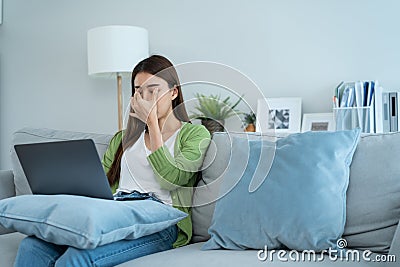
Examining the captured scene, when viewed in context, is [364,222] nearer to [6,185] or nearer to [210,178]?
[210,178]

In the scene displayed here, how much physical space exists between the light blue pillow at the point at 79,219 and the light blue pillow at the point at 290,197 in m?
0.24

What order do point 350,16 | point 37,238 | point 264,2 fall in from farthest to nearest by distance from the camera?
point 264,2
point 350,16
point 37,238

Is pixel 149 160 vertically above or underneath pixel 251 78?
underneath

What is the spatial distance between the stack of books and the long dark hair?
777mm

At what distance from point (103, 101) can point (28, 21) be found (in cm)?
82

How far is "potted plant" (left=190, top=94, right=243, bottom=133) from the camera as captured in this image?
9.24ft

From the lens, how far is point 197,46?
317 centimetres

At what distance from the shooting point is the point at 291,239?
5.55ft

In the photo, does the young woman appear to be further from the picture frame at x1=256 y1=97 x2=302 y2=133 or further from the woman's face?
the picture frame at x1=256 y1=97 x2=302 y2=133

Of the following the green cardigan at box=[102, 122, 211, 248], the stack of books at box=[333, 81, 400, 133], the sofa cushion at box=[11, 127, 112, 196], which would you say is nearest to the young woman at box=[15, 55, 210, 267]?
the green cardigan at box=[102, 122, 211, 248]

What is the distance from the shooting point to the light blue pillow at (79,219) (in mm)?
1544

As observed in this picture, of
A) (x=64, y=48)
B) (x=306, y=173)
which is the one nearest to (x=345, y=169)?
(x=306, y=173)

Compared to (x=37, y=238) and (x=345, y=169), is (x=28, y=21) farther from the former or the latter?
(x=345, y=169)

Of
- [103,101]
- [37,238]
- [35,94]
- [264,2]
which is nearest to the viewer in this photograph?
[37,238]
